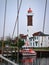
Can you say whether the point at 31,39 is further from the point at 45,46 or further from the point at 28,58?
the point at 28,58

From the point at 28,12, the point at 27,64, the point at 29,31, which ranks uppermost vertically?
the point at 28,12

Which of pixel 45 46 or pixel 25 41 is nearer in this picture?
pixel 45 46

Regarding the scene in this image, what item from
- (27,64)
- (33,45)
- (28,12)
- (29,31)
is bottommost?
(27,64)

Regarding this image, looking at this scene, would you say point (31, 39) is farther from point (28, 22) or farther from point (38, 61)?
point (38, 61)

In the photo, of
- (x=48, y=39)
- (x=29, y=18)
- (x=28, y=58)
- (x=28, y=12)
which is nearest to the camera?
(x=48, y=39)

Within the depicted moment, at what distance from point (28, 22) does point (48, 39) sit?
977 millimetres

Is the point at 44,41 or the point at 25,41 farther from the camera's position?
the point at 25,41

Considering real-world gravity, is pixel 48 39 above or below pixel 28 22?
below

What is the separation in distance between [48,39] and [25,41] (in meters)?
1.10

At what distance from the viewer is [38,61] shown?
7.54 m

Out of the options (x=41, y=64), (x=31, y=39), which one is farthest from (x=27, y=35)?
(x=41, y=64)

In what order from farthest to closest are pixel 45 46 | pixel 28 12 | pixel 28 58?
pixel 28 58, pixel 28 12, pixel 45 46

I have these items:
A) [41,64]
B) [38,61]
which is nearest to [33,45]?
[41,64]

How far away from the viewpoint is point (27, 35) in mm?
5273
